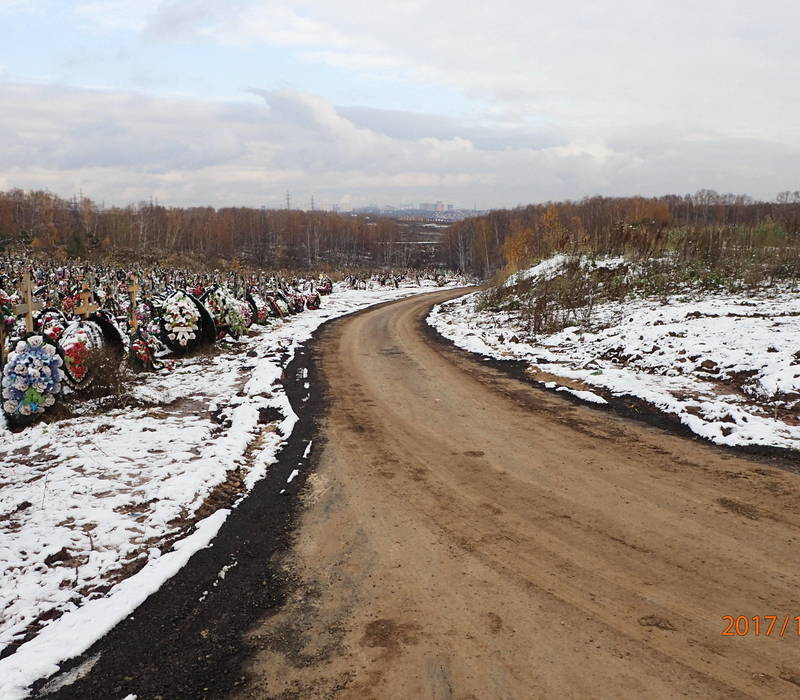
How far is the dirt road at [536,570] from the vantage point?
295 cm

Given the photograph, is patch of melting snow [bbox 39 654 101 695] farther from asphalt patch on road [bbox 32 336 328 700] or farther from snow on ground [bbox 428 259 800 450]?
snow on ground [bbox 428 259 800 450]

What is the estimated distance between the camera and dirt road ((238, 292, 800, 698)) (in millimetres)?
2945

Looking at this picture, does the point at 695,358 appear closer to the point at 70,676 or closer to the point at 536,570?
the point at 536,570

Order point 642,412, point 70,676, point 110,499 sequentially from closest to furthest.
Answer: point 70,676, point 110,499, point 642,412

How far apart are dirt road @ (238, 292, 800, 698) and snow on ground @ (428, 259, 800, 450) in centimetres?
122

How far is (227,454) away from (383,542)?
281cm

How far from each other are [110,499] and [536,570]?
406 cm

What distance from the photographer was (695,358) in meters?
9.95

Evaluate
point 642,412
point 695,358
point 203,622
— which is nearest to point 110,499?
point 203,622

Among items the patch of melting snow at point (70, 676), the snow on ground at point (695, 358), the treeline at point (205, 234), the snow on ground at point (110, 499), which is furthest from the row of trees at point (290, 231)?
the patch of melting snow at point (70, 676)

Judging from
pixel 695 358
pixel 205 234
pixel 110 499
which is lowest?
pixel 110 499

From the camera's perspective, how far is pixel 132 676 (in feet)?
9.88

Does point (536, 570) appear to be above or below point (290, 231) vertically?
below

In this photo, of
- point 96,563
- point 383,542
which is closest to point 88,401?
point 96,563
